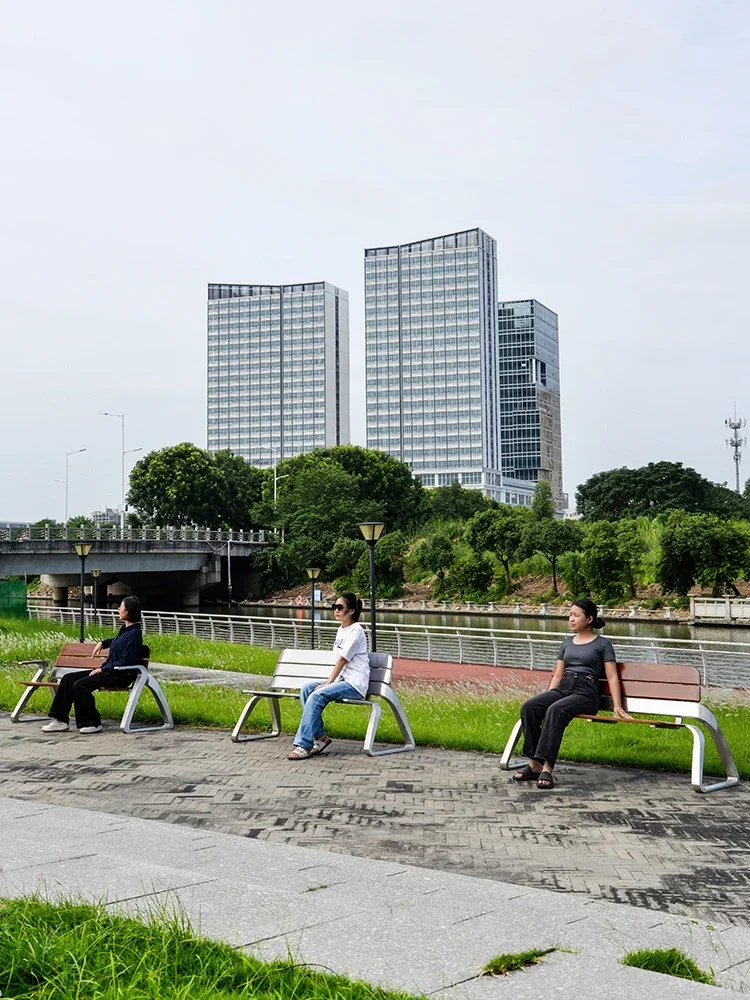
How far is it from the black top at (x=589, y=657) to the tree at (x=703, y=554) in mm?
48073

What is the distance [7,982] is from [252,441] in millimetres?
185620

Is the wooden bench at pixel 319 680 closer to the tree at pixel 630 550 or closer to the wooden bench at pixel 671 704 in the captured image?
the wooden bench at pixel 671 704

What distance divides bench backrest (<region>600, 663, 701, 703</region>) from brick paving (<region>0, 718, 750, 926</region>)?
2.16 ft

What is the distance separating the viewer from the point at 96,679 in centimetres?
1080

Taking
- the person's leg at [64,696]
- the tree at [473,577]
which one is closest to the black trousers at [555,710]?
the person's leg at [64,696]

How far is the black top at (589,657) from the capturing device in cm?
840

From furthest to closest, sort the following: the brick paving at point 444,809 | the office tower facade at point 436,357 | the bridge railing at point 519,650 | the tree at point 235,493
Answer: the office tower facade at point 436,357 → the tree at point 235,493 → the bridge railing at point 519,650 → the brick paving at point 444,809

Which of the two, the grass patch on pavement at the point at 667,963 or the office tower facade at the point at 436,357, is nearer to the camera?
the grass patch on pavement at the point at 667,963

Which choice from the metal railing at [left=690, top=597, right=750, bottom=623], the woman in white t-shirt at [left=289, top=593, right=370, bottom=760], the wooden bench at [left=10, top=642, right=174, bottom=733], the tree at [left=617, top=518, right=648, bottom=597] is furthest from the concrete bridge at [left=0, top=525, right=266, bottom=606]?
the woman in white t-shirt at [left=289, top=593, right=370, bottom=760]

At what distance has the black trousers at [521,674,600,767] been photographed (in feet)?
26.2

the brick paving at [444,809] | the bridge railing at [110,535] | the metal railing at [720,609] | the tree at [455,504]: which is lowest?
the metal railing at [720,609]

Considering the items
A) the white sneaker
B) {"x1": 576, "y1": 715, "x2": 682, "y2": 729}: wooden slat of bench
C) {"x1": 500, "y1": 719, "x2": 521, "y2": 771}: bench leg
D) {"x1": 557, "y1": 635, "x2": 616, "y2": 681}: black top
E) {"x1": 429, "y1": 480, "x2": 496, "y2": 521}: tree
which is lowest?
the white sneaker

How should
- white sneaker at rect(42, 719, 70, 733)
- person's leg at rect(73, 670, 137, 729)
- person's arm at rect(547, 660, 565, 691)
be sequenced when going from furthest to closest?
white sneaker at rect(42, 719, 70, 733) → person's leg at rect(73, 670, 137, 729) → person's arm at rect(547, 660, 565, 691)

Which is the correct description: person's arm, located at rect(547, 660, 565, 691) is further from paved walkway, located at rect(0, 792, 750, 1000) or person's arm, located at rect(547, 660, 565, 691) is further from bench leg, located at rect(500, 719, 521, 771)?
paved walkway, located at rect(0, 792, 750, 1000)
